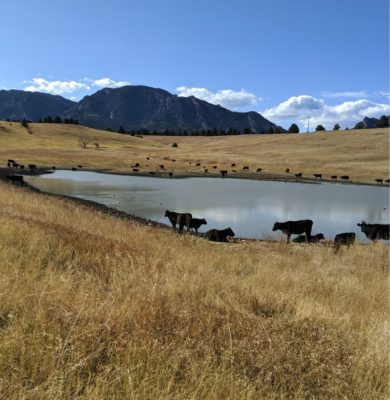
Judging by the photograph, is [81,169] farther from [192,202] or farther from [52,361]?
[52,361]

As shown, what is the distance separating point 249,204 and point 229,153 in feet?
223

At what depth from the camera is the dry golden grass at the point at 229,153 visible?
2943 inches

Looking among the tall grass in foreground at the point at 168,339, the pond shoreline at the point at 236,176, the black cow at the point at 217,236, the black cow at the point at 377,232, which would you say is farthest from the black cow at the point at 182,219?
the pond shoreline at the point at 236,176

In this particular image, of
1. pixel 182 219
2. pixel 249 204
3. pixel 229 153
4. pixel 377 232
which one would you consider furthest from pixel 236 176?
pixel 377 232

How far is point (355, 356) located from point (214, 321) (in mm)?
1255

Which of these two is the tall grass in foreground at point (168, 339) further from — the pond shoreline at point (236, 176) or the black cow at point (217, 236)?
the pond shoreline at point (236, 176)

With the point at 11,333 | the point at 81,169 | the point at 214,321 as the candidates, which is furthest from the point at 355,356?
the point at 81,169

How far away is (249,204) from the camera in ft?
116

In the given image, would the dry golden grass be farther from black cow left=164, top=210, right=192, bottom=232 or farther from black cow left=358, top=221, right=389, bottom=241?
black cow left=164, top=210, right=192, bottom=232

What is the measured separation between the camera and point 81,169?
70500 millimetres

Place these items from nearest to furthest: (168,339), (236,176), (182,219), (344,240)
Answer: (168,339), (344,240), (182,219), (236,176)

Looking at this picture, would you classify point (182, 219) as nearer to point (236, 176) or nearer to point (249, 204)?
point (249, 204)

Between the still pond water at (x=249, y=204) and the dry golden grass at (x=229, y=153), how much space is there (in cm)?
2419

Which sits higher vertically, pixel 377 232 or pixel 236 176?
pixel 236 176
